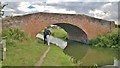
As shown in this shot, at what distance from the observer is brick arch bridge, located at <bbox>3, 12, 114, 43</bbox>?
917 inches

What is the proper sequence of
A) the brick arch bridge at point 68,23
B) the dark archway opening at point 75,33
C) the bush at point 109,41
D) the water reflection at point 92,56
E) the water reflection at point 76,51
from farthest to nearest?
1. the dark archway opening at point 75,33
2. the bush at point 109,41
3. the brick arch bridge at point 68,23
4. the water reflection at point 76,51
5. the water reflection at point 92,56

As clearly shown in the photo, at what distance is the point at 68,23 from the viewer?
25609mm

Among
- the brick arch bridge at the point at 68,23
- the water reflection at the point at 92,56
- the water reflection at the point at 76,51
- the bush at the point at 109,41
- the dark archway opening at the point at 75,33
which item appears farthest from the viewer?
the dark archway opening at the point at 75,33

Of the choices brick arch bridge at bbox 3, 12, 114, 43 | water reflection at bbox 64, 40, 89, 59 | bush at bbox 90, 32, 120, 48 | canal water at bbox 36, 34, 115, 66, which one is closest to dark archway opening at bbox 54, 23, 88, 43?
brick arch bridge at bbox 3, 12, 114, 43

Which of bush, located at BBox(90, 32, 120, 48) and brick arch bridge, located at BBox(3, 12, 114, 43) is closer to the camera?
brick arch bridge, located at BBox(3, 12, 114, 43)

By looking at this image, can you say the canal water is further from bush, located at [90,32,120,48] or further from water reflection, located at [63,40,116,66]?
bush, located at [90,32,120,48]

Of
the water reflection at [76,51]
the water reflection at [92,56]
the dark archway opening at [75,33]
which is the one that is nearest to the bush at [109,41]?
the water reflection at [92,56]

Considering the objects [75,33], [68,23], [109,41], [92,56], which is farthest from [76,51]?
[75,33]

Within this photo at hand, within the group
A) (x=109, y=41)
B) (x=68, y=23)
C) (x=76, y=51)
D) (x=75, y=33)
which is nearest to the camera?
(x=76, y=51)

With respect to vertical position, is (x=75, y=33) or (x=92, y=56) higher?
(x=92, y=56)

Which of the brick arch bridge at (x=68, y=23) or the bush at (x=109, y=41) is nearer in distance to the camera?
the brick arch bridge at (x=68, y=23)

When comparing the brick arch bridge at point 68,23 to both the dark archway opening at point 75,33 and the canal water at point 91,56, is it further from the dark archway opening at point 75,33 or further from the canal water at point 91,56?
the canal water at point 91,56

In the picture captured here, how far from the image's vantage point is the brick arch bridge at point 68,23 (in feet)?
76.4

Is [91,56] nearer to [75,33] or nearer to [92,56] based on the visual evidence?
[92,56]
